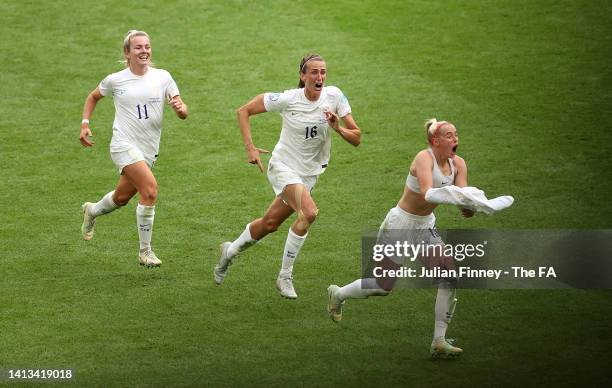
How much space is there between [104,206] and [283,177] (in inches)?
104

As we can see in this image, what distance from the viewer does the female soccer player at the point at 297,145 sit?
1337cm

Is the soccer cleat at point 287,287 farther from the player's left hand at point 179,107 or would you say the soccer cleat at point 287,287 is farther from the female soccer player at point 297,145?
the player's left hand at point 179,107

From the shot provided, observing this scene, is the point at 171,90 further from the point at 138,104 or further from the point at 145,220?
the point at 145,220

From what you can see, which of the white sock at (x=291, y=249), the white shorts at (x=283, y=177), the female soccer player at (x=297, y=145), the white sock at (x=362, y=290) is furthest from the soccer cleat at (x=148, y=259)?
the white sock at (x=362, y=290)

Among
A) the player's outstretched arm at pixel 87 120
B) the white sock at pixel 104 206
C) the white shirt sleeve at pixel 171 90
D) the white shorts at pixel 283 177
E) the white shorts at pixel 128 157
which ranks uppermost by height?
the white shirt sleeve at pixel 171 90

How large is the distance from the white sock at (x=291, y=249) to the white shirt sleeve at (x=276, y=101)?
136 cm

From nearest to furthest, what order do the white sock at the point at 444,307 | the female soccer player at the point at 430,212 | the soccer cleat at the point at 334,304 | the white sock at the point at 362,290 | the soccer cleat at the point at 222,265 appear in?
the female soccer player at the point at 430,212, the white sock at the point at 444,307, the white sock at the point at 362,290, the soccer cleat at the point at 334,304, the soccer cleat at the point at 222,265

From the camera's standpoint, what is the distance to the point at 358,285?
1255cm

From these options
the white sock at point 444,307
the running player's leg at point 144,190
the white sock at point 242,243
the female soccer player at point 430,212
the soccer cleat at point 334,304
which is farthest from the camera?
the running player's leg at point 144,190

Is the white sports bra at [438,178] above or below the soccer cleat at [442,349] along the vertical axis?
above

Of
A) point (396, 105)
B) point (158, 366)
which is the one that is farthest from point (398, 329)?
point (396, 105)

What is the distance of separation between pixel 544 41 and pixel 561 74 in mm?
1340

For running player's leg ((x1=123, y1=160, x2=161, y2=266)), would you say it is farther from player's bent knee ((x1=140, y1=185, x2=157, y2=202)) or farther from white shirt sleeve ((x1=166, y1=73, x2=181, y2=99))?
white shirt sleeve ((x1=166, y1=73, x2=181, y2=99))

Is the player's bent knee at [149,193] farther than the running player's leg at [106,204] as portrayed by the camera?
No
